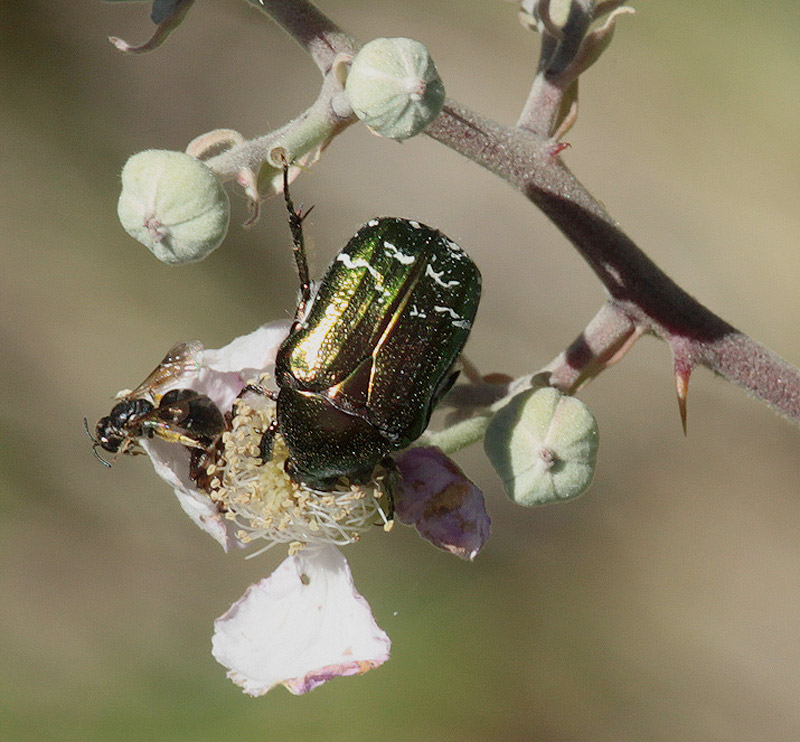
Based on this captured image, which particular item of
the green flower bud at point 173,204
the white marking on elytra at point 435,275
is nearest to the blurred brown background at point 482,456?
the white marking on elytra at point 435,275

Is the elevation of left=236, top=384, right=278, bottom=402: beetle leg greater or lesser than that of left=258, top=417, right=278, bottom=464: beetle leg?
greater

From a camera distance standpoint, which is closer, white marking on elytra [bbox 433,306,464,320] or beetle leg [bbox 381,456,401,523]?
white marking on elytra [bbox 433,306,464,320]

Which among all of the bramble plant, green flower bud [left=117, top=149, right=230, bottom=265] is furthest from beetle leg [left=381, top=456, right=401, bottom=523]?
green flower bud [left=117, top=149, right=230, bottom=265]

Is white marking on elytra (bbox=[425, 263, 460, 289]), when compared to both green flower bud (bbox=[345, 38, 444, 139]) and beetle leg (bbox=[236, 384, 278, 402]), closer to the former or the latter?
green flower bud (bbox=[345, 38, 444, 139])

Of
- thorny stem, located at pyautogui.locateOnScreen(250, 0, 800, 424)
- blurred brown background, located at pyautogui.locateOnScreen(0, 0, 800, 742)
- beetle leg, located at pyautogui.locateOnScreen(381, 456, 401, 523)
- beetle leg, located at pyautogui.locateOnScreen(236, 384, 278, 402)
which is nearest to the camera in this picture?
thorny stem, located at pyautogui.locateOnScreen(250, 0, 800, 424)

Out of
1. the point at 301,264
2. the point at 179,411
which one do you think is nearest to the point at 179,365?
the point at 179,411

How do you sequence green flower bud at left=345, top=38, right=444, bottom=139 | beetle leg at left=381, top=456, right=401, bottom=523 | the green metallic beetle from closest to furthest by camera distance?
green flower bud at left=345, top=38, right=444, bottom=139 < the green metallic beetle < beetle leg at left=381, top=456, right=401, bottom=523

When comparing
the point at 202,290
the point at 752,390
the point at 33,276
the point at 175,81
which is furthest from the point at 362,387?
the point at 175,81
